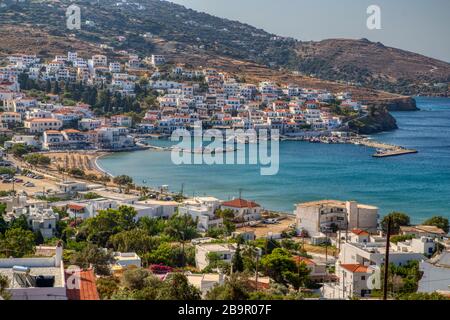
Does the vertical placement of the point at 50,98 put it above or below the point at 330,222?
above

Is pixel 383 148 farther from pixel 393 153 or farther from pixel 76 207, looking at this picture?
pixel 76 207

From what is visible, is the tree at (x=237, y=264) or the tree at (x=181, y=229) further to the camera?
the tree at (x=181, y=229)

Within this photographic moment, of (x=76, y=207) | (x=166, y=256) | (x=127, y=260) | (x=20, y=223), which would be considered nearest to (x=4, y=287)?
(x=127, y=260)

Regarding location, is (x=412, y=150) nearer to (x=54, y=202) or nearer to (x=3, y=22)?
(x=54, y=202)

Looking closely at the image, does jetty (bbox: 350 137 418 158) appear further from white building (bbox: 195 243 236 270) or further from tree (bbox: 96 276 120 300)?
tree (bbox: 96 276 120 300)

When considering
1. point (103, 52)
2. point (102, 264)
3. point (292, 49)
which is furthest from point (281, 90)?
point (102, 264)

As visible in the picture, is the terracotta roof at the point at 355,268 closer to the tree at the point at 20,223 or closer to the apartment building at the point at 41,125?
the tree at the point at 20,223

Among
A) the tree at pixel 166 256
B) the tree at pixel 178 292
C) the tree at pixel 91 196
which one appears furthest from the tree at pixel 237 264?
the tree at pixel 91 196
